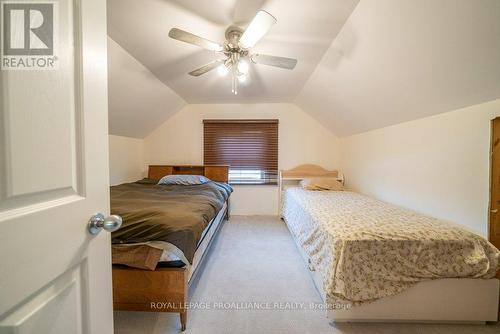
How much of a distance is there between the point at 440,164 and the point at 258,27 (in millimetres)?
1982

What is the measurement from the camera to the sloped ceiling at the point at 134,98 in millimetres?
2217

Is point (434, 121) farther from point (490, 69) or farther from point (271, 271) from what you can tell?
point (271, 271)

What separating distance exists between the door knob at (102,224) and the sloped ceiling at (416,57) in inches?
76.0

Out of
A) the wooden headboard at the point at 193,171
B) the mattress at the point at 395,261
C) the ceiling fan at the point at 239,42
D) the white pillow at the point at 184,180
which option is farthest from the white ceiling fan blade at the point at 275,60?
the wooden headboard at the point at 193,171

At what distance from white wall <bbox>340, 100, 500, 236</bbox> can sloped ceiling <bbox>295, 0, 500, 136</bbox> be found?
0.13 metres

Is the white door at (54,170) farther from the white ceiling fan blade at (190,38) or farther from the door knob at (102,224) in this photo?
the white ceiling fan blade at (190,38)

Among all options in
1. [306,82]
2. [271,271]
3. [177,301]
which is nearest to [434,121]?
[306,82]

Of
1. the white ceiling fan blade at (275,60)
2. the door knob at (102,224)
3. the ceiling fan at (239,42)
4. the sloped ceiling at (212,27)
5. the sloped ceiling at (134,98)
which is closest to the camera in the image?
the door knob at (102,224)

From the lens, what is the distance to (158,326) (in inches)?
58.0

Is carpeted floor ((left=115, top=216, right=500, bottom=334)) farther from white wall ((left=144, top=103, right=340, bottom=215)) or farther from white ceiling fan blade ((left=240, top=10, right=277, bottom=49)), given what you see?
white ceiling fan blade ((left=240, top=10, right=277, bottom=49))

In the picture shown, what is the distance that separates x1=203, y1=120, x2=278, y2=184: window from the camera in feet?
13.2

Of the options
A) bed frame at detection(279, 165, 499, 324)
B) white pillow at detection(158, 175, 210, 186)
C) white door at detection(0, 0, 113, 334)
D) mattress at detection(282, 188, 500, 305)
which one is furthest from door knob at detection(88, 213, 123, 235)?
white pillow at detection(158, 175, 210, 186)

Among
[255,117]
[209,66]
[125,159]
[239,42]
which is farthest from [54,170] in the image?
[255,117]

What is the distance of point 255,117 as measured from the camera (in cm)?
405
